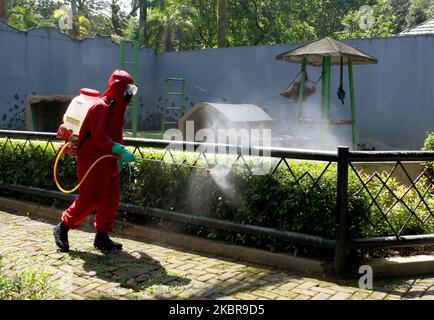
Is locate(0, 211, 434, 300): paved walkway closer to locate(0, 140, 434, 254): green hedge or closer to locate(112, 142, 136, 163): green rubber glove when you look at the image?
locate(0, 140, 434, 254): green hedge

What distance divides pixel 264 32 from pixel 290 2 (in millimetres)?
2015

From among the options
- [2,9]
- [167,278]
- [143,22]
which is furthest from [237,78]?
[143,22]

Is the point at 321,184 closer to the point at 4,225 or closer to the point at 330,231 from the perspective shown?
the point at 330,231

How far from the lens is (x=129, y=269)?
452 centimetres

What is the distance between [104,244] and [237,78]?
11.8 metres

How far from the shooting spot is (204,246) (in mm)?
5176

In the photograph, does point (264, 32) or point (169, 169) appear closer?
point (169, 169)

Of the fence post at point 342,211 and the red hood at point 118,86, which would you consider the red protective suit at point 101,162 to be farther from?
the fence post at point 342,211

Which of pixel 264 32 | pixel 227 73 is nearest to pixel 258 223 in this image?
pixel 227 73

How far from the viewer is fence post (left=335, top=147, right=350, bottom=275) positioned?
4.27 metres

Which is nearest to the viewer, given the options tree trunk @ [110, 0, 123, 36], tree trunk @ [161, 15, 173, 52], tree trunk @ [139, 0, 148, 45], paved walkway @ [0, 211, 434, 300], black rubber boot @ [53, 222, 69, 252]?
paved walkway @ [0, 211, 434, 300]

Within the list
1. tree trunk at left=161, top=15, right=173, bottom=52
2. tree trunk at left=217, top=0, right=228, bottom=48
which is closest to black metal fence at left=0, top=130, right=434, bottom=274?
tree trunk at left=217, top=0, right=228, bottom=48

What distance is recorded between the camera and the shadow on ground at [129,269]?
4.17 m

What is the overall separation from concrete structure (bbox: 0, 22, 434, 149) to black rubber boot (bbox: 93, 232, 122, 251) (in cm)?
704
